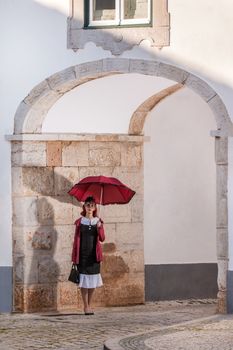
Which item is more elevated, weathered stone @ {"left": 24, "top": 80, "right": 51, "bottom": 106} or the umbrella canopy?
weathered stone @ {"left": 24, "top": 80, "right": 51, "bottom": 106}

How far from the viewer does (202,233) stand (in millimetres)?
18906

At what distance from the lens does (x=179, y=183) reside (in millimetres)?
18781

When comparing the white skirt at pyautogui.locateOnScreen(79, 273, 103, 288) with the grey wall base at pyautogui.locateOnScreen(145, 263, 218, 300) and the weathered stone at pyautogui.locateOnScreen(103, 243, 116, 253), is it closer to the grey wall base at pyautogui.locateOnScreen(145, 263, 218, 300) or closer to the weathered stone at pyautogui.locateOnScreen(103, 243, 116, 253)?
the weathered stone at pyautogui.locateOnScreen(103, 243, 116, 253)

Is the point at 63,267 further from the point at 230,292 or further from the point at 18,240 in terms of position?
the point at 230,292

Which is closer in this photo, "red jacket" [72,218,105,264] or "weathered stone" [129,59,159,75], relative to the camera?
"weathered stone" [129,59,159,75]

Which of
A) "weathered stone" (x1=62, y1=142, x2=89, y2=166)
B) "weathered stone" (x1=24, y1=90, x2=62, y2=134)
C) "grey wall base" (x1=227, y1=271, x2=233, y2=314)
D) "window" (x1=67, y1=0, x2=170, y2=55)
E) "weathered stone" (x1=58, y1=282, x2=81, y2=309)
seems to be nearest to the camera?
"grey wall base" (x1=227, y1=271, x2=233, y2=314)

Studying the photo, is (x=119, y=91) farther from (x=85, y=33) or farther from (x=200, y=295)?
(x=200, y=295)

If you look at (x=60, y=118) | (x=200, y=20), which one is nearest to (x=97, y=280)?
(x=60, y=118)

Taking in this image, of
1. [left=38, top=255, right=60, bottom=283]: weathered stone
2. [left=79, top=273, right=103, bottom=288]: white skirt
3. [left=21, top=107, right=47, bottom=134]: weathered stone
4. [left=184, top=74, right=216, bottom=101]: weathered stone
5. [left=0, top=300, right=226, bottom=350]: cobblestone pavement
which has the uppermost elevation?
[left=184, top=74, right=216, bottom=101]: weathered stone

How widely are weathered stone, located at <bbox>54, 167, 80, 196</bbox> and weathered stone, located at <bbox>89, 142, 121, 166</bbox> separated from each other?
30 centimetres

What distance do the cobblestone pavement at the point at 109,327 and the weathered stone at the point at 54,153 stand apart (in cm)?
208

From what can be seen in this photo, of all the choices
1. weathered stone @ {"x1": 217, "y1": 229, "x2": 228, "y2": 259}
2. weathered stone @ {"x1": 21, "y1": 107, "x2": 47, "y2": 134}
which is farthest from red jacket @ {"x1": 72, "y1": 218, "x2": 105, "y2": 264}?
weathered stone @ {"x1": 217, "y1": 229, "x2": 228, "y2": 259}

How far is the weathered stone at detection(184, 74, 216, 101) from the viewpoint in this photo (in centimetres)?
1620

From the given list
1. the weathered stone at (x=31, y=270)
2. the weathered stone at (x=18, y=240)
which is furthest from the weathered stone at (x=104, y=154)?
the weathered stone at (x=31, y=270)
